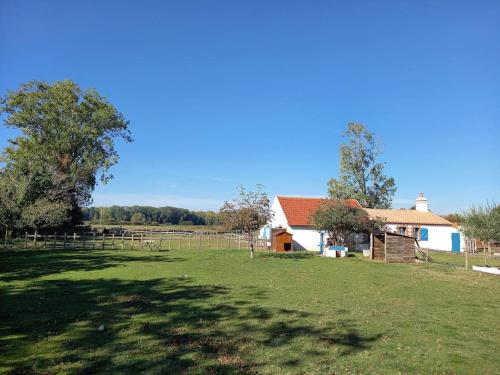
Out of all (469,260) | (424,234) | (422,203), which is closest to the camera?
(469,260)

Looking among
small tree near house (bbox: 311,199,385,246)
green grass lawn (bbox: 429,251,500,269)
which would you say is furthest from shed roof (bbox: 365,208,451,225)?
small tree near house (bbox: 311,199,385,246)

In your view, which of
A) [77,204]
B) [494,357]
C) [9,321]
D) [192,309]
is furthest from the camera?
[77,204]

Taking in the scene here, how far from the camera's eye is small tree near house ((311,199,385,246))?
3127 cm

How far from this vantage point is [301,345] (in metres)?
7.04

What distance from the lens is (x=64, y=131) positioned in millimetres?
40656

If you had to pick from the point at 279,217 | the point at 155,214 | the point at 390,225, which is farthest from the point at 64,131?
the point at 155,214

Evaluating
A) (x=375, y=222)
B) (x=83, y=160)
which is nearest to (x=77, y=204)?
(x=83, y=160)

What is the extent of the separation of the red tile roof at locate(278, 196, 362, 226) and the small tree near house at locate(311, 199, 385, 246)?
3.66 meters

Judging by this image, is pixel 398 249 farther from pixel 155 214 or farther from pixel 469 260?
pixel 155 214

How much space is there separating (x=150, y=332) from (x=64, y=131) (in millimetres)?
38693

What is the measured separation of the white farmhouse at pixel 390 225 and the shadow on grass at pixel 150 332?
85.5 feet

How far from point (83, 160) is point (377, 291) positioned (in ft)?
125

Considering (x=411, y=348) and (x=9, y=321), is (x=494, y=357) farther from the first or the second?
(x=9, y=321)

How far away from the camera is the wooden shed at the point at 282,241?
34625 mm
